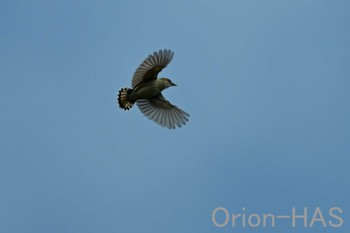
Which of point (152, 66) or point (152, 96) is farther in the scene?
point (152, 96)

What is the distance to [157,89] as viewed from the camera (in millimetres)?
14000

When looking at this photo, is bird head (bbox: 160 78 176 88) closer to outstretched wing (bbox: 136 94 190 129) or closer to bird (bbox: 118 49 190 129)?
bird (bbox: 118 49 190 129)

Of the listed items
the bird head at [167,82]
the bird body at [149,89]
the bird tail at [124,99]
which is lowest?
the bird tail at [124,99]

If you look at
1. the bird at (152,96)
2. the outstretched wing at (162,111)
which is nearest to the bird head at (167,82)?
the bird at (152,96)

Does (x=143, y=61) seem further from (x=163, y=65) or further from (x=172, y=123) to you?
(x=172, y=123)

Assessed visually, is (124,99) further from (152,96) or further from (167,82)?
(167,82)

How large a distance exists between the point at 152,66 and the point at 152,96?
37.6 inches

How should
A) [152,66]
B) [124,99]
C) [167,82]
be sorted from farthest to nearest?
[124,99]
[167,82]
[152,66]

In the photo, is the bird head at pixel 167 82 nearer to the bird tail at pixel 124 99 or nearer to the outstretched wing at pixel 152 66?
the outstretched wing at pixel 152 66

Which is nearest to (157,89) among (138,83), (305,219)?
(138,83)

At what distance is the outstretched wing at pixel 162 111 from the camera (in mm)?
14227

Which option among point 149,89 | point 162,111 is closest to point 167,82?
point 149,89

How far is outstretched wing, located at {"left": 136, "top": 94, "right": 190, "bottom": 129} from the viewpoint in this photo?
14.2m

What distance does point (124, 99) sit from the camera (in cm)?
1416
